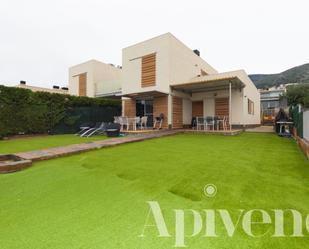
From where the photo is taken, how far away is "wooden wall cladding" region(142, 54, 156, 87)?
1289 cm

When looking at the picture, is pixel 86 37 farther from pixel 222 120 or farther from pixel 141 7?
pixel 222 120

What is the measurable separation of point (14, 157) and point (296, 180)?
21.6 feet

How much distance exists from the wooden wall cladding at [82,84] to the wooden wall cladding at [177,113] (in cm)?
1160

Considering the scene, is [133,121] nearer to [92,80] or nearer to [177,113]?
[177,113]

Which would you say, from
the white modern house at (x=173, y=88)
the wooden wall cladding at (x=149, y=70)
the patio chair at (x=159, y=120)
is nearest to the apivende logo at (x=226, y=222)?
the white modern house at (x=173, y=88)

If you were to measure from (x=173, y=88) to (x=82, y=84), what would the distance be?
486 inches

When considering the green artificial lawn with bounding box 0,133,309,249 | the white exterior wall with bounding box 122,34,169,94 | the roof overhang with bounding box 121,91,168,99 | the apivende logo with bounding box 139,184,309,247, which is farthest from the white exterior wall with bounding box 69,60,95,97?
the apivende logo with bounding box 139,184,309,247

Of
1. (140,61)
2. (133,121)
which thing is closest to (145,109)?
(133,121)

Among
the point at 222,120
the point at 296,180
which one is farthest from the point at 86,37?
the point at 296,180

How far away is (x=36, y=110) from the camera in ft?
35.6

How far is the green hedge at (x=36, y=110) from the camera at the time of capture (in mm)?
9602

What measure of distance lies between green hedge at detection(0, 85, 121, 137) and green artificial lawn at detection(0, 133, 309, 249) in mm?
7527

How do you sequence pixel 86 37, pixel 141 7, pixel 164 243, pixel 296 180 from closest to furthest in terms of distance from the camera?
1. pixel 164 243
2. pixel 296 180
3. pixel 141 7
4. pixel 86 37

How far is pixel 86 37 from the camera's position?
15008mm
